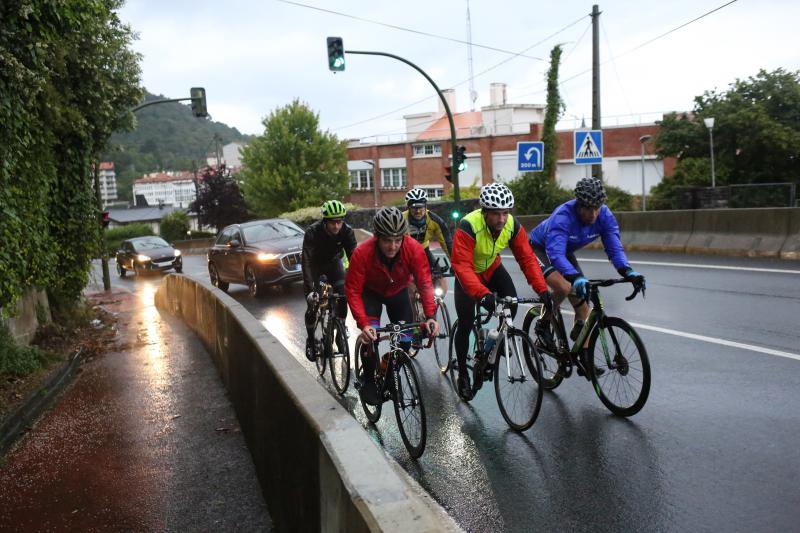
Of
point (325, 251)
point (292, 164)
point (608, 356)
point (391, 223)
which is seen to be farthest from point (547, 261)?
point (292, 164)

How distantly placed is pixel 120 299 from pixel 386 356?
58.3 feet

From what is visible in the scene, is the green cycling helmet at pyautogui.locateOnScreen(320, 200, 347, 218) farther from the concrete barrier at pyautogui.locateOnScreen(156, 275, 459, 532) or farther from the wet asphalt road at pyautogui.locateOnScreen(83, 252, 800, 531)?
the wet asphalt road at pyautogui.locateOnScreen(83, 252, 800, 531)

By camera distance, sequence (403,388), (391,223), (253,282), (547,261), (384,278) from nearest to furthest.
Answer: (391,223)
(403,388)
(384,278)
(547,261)
(253,282)

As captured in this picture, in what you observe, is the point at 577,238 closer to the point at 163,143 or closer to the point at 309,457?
the point at 309,457

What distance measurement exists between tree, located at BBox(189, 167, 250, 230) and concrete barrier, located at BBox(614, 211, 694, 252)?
42.0 metres

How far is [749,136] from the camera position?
106 feet

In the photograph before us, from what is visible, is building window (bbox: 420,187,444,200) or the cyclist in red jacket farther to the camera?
building window (bbox: 420,187,444,200)

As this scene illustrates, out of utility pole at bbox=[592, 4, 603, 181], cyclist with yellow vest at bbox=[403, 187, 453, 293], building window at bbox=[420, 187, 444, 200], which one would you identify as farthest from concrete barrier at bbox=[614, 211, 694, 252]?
building window at bbox=[420, 187, 444, 200]

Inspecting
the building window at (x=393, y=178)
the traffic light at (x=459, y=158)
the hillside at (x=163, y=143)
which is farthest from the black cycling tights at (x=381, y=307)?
the hillside at (x=163, y=143)

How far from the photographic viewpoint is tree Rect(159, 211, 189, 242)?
61781mm

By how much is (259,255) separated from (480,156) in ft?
127

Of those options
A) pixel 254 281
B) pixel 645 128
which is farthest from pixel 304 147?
pixel 254 281

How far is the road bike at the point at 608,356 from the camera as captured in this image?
202 inches

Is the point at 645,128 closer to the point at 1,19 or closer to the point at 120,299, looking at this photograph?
the point at 120,299
